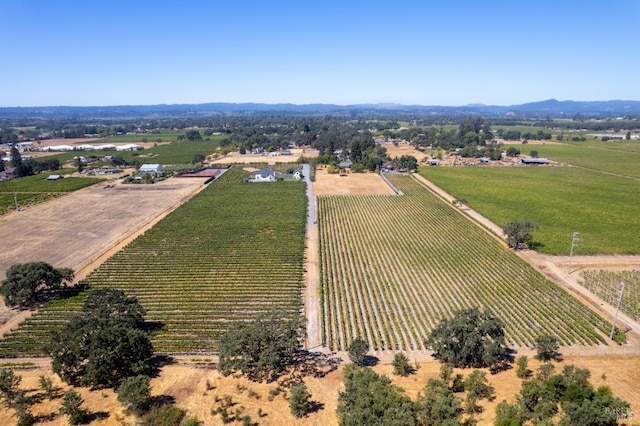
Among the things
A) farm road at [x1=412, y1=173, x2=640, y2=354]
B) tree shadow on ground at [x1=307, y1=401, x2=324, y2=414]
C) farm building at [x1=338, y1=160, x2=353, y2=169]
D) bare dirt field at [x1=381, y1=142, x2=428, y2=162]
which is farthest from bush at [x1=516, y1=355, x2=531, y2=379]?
bare dirt field at [x1=381, y1=142, x2=428, y2=162]

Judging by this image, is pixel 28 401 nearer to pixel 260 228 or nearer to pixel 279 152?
pixel 260 228

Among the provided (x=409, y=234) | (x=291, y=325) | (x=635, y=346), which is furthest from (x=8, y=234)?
(x=635, y=346)

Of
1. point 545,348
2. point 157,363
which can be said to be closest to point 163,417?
point 157,363

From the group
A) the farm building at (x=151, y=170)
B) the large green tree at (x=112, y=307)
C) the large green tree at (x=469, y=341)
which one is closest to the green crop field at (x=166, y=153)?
the farm building at (x=151, y=170)

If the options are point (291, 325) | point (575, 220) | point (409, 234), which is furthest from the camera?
point (575, 220)

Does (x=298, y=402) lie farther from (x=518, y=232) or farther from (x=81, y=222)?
(x=81, y=222)
